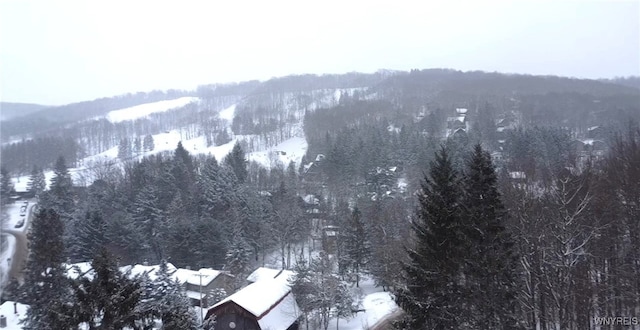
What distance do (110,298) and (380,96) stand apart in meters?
127

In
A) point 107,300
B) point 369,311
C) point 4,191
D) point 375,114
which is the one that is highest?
point 375,114

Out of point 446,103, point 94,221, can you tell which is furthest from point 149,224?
point 446,103

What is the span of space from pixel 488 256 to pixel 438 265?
1229mm

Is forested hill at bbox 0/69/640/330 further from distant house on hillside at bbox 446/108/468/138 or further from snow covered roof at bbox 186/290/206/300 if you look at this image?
snow covered roof at bbox 186/290/206/300

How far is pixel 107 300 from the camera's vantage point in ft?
21.4

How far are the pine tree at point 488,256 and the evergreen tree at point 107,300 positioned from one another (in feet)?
24.6

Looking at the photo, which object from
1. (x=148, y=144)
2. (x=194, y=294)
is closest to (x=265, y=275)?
(x=194, y=294)

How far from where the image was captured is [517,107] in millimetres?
93500

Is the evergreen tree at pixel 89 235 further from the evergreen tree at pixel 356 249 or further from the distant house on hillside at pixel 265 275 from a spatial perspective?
the evergreen tree at pixel 356 249

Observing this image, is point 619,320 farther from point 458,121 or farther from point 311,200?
point 458,121

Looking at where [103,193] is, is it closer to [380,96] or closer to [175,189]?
[175,189]

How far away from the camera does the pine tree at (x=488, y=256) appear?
9.48 m

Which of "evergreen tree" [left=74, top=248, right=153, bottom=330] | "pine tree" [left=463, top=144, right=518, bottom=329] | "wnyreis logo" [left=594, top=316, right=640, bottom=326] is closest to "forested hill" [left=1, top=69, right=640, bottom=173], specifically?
"wnyreis logo" [left=594, top=316, right=640, bottom=326]

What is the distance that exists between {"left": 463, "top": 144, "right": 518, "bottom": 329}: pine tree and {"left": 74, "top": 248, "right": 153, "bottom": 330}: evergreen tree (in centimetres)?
750
